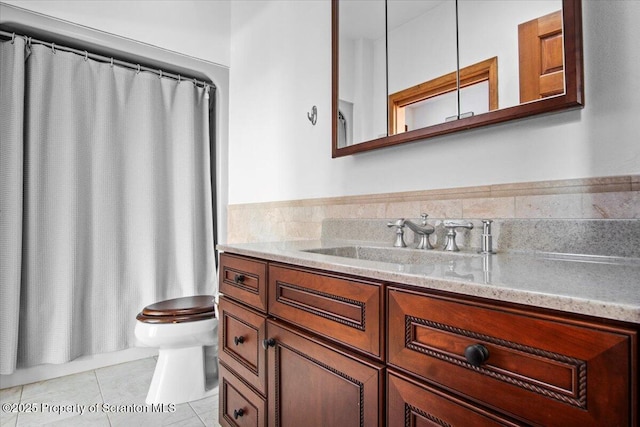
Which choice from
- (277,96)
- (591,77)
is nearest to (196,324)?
(277,96)

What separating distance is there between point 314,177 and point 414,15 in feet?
2.96

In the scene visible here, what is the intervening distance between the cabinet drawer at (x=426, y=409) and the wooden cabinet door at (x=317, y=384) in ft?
0.12

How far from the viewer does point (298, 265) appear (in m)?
1.06

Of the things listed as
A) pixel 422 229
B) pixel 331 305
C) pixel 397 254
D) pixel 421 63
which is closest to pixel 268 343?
pixel 331 305

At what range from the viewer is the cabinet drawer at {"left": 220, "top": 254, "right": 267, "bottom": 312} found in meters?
1.23

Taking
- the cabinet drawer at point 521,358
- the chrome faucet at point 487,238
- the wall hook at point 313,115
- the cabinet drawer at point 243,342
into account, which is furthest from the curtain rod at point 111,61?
the cabinet drawer at point 521,358

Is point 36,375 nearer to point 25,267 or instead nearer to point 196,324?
point 25,267

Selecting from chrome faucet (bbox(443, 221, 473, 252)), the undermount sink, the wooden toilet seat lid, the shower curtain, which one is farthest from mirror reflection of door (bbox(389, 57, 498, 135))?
the shower curtain

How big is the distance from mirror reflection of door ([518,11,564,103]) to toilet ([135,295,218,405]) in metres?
1.85

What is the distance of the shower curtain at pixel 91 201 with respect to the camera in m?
2.01

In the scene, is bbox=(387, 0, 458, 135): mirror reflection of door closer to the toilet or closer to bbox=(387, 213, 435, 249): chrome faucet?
bbox=(387, 213, 435, 249): chrome faucet

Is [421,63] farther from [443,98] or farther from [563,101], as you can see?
[563,101]

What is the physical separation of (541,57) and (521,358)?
89 cm

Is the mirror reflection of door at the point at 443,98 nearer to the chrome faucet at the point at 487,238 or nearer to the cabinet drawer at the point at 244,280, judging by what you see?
the chrome faucet at the point at 487,238
